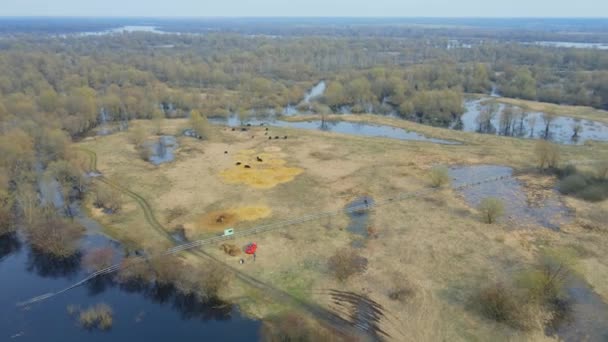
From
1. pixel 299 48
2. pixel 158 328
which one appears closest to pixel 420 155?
pixel 158 328

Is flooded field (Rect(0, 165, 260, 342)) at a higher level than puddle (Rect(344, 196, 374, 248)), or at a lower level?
lower

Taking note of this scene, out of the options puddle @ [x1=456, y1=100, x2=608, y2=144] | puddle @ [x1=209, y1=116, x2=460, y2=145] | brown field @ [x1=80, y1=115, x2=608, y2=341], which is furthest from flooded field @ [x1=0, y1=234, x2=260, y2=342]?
puddle @ [x1=456, y1=100, x2=608, y2=144]

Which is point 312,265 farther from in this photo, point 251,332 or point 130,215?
point 130,215

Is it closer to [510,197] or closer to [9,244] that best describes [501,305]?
[510,197]

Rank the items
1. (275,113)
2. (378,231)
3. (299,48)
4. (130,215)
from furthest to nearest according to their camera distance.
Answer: (299,48)
(275,113)
(130,215)
(378,231)

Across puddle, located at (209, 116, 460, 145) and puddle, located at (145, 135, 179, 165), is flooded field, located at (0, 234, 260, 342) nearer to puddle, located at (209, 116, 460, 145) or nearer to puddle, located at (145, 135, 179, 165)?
puddle, located at (145, 135, 179, 165)

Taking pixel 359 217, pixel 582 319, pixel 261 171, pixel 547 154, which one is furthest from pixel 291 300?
pixel 547 154

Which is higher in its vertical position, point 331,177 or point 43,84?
point 43,84
